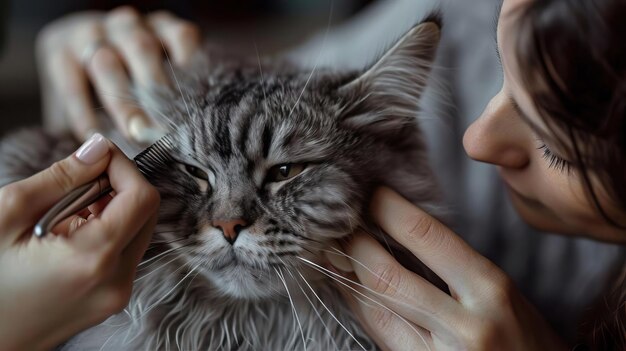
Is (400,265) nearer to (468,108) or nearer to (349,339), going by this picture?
(349,339)

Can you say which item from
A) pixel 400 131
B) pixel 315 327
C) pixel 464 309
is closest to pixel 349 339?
pixel 315 327

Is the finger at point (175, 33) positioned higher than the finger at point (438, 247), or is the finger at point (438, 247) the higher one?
the finger at point (175, 33)

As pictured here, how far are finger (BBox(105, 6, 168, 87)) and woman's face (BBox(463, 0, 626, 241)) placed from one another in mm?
419

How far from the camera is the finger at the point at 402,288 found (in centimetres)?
57

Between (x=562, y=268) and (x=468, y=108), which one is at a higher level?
(x=468, y=108)

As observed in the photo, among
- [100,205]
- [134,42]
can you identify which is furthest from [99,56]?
[100,205]

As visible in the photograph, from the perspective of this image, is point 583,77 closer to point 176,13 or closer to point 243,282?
point 243,282

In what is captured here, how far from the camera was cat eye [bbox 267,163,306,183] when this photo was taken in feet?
1.94

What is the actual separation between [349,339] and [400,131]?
248mm

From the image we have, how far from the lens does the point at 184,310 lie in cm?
64

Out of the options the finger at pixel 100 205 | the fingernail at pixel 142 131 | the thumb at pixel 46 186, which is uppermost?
the thumb at pixel 46 186

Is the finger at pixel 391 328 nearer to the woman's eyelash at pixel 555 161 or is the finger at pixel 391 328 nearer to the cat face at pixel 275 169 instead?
the cat face at pixel 275 169

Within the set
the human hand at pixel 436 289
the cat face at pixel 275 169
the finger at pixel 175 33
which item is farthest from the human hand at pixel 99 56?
the human hand at pixel 436 289

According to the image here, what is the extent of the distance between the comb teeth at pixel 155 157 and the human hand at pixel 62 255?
82 millimetres
